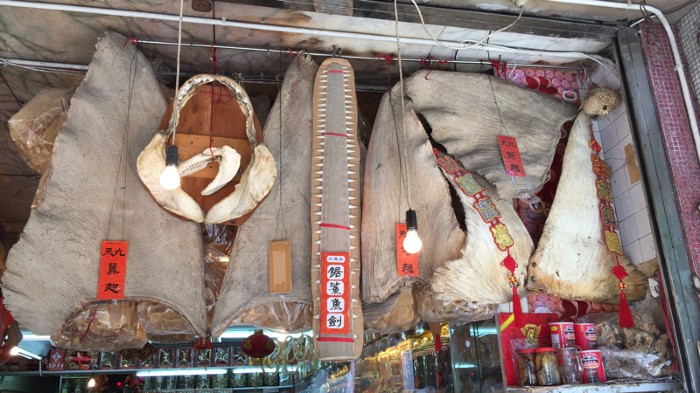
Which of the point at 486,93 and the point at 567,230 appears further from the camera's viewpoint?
the point at 486,93

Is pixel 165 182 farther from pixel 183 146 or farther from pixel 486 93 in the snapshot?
pixel 486 93

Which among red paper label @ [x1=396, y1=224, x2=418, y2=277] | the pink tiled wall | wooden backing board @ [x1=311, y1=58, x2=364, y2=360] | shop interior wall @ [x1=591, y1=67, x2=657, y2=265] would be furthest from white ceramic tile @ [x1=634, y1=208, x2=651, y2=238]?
wooden backing board @ [x1=311, y1=58, x2=364, y2=360]

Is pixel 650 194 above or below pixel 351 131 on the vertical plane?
below

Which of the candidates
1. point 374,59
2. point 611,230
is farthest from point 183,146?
point 611,230

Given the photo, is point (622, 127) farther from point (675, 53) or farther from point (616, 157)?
point (675, 53)

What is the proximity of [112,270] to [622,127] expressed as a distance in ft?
10.9

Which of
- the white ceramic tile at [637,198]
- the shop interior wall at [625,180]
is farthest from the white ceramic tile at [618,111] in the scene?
the white ceramic tile at [637,198]

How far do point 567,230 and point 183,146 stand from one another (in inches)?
A: 95.1

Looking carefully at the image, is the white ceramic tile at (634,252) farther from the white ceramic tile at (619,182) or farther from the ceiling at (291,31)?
A: the ceiling at (291,31)

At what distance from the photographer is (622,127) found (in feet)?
12.4

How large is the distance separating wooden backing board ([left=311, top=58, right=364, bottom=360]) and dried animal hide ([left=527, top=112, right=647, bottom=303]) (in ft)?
3.46

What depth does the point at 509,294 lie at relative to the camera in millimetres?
3219

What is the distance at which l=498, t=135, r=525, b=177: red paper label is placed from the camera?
11.3 ft

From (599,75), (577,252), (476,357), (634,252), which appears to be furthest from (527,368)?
(599,75)
